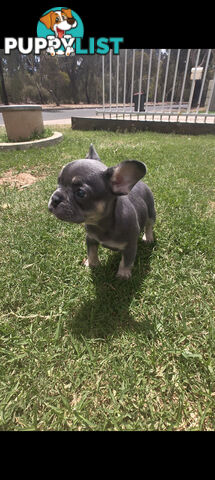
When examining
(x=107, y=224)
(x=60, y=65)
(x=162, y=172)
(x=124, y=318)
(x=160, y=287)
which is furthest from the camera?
(x=60, y=65)

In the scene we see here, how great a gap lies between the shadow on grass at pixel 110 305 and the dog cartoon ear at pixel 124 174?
903mm

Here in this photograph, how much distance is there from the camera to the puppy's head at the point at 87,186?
153cm

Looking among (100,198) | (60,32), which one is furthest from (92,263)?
(60,32)

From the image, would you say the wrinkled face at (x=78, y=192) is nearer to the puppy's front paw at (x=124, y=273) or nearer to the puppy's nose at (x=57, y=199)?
the puppy's nose at (x=57, y=199)

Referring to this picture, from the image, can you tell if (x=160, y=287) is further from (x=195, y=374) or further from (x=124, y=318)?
(x=195, y=374)

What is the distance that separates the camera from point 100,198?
1.60m

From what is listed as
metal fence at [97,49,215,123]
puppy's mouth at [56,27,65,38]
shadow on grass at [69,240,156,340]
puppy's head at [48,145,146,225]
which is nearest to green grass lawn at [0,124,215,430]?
shadow on grass at [69,240,156,340]

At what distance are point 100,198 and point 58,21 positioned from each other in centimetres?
1348

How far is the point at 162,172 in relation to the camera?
4.62 metres

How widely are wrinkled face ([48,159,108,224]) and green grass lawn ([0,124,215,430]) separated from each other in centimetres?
87
